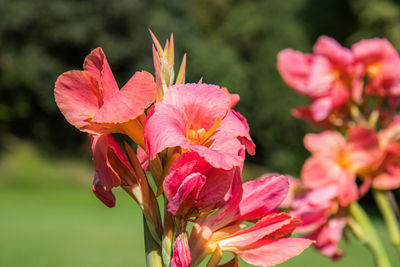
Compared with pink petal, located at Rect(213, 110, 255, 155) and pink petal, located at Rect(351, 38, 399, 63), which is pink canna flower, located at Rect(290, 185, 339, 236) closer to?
pink petal, located at Rect(351, 38, 399, 63)

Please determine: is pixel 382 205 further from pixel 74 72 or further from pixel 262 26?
pixel 262 26

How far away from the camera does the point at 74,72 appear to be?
538 mm

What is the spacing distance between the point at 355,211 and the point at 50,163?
1313 cm

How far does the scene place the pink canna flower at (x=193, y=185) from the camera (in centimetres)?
50

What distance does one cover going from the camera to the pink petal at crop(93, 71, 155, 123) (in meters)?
0.49

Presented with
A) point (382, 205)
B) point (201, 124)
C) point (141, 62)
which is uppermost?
point (201, 124)

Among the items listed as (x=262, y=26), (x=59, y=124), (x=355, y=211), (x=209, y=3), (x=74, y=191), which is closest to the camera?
(x=355, y=211)

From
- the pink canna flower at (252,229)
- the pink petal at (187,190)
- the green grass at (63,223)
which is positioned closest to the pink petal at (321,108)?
the green grass at (63,223)

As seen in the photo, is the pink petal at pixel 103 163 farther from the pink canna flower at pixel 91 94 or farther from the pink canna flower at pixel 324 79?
the pink canna flower at pixel 324 79

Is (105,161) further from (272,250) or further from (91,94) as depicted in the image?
(272,250)

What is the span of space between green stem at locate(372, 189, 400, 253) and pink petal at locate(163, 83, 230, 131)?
718 mm

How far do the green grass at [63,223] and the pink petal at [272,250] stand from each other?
0.77 metres

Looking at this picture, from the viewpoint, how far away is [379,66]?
125 centimetres

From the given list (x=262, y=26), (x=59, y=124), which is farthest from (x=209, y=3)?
(x=59, y=124)
